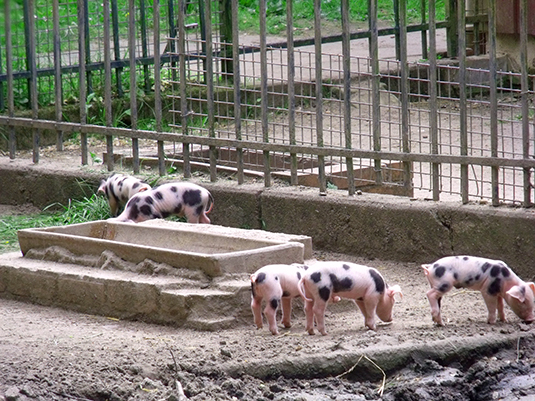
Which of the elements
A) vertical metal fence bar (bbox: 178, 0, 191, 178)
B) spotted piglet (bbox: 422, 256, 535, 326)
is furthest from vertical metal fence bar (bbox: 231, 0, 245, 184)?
spotted piglet (bbox: 422, 256, 535, 326)

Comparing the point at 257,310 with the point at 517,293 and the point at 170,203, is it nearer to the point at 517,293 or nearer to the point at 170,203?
the point at 517,293

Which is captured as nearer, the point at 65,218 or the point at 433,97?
the point at 433,97

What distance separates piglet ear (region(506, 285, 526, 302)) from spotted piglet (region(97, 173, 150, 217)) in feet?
11.9

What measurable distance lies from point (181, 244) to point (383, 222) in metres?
1.57

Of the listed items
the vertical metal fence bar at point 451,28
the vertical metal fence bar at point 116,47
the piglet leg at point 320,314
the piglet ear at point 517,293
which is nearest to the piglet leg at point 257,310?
the piglet leg at point 320,314

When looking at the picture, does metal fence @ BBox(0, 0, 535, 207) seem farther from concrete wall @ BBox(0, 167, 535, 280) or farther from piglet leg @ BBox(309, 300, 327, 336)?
piglet leg @ BBox(309, 300, 327, 336)

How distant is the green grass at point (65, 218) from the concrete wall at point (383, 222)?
109 centimetres

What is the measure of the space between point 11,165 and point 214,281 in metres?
4.24

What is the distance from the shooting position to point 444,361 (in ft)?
17.4

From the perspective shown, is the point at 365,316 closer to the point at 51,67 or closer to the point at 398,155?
the point at 398,155

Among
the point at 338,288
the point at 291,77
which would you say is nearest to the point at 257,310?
the point at 338,288

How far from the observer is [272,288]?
560cm

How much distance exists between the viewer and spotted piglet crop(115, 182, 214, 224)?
7844 mm

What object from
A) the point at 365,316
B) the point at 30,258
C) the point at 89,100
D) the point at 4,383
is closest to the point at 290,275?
the point at 365,316
